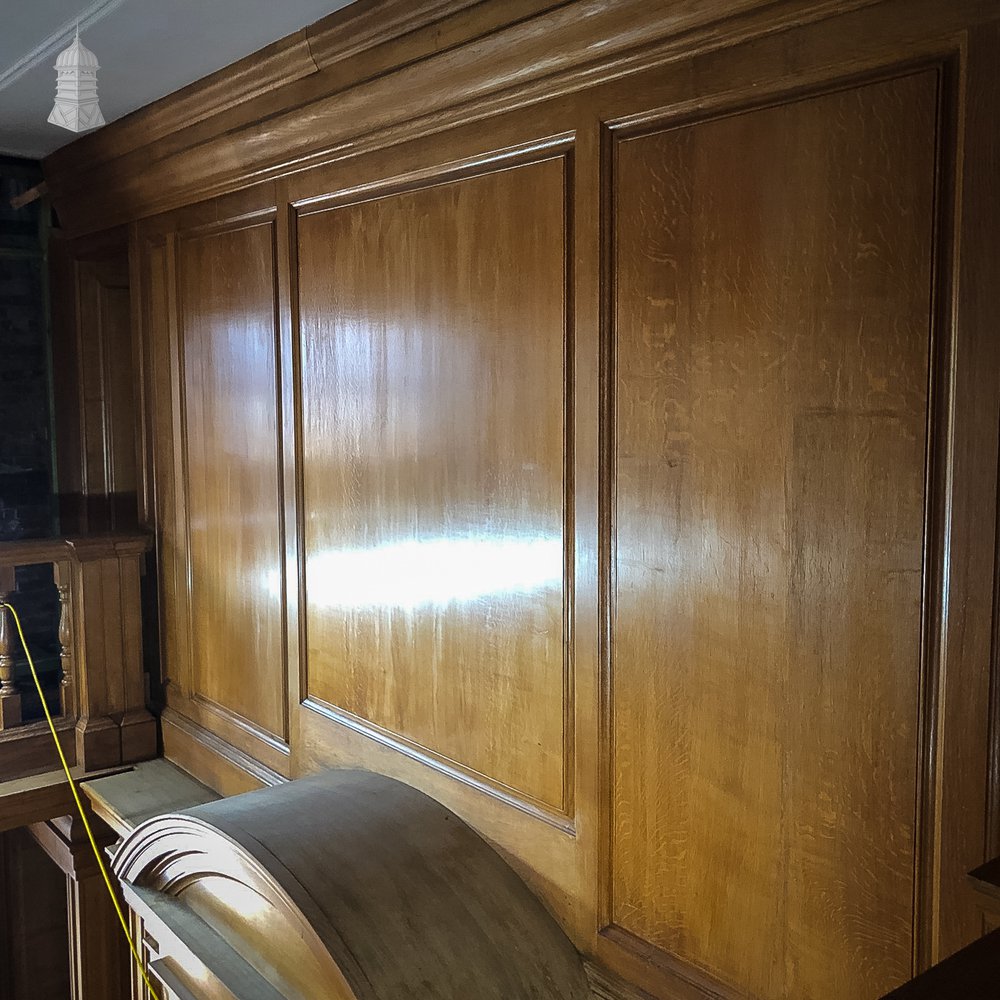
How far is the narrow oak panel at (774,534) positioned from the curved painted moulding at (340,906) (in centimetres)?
27

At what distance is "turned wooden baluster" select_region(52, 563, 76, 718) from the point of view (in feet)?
10.7

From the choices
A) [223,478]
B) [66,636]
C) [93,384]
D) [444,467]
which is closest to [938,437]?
[444,467]

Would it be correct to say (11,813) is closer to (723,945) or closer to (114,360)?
(114,360)

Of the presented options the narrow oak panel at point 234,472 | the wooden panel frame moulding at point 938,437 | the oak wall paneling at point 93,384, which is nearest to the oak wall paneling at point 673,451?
the wooden panel frame moulding at point 938,437

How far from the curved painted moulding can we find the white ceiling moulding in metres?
1.78

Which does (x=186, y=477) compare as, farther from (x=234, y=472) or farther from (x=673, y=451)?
(x=673, y=451)

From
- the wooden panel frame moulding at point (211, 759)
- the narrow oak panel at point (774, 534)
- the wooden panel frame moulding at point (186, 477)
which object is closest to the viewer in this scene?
the narrow oak panel at point (774, 534)

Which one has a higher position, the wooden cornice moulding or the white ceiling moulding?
the white ceiling moulding

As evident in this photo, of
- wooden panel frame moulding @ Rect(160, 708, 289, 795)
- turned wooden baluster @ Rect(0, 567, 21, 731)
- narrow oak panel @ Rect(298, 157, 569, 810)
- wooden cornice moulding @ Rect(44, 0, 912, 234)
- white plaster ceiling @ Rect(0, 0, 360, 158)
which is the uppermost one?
white plaster ceiling @ Rect(0, 0, 360, 158)

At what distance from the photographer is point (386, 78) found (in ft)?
7.11

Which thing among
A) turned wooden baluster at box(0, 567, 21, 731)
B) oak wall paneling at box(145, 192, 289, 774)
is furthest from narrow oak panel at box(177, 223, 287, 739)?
turned wooden baluster at box(0, 567, 21, 731)

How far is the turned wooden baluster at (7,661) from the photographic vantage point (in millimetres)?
3135

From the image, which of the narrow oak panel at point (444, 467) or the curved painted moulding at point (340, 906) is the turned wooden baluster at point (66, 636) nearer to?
the narrow oak panel at point (444, 467)

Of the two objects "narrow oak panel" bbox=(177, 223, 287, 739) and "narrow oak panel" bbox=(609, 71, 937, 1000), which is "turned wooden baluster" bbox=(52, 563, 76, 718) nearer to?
"narrow oak panel" bbox=(177, 223, 287, 739)
